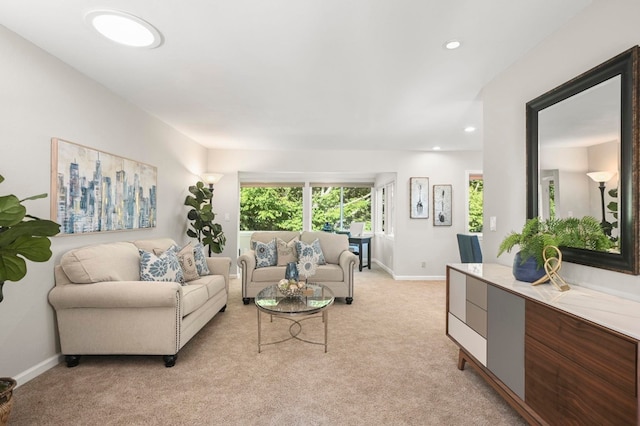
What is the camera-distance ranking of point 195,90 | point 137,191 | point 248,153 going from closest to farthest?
point 195,90, point 137,191, point 248,153

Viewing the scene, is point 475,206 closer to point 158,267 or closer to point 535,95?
point 535,95

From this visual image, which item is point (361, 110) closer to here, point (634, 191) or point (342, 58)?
point (342, 58)

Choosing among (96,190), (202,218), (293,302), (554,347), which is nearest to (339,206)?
(202,218)

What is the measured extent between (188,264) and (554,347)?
124 inches

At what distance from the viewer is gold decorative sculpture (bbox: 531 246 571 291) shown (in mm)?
1743

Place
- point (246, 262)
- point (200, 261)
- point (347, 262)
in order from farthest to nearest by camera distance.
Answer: point (347, 262) < point (246, 262) < point (200, 261)

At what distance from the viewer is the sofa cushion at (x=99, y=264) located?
95.3 inches

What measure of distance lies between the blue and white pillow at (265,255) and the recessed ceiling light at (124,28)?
9.06 feet

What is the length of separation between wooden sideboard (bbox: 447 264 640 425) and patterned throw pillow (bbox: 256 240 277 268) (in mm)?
2728

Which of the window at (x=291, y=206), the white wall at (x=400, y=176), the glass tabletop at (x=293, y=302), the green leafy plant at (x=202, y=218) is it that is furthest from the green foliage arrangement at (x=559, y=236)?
the window at (x=291, y=206)

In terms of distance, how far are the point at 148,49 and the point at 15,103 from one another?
37.5 inches

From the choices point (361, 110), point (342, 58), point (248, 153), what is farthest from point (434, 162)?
point (342, 58)

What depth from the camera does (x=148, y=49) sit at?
2281mm

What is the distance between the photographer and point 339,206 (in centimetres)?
756
